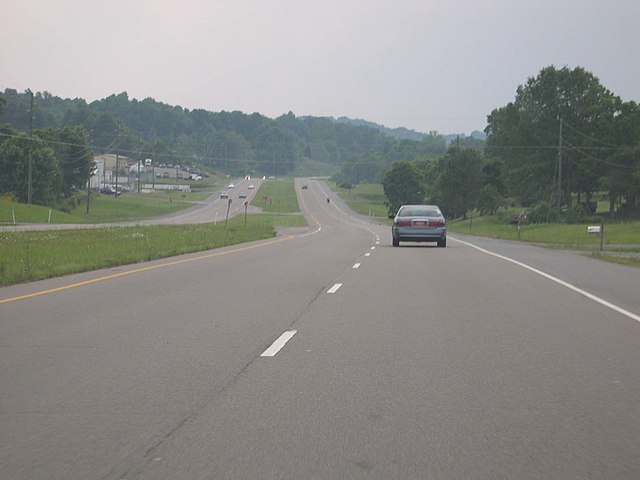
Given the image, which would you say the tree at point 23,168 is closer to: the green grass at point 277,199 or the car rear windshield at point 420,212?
the green grass at point 277,199

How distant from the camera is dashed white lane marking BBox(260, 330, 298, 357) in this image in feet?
31.5

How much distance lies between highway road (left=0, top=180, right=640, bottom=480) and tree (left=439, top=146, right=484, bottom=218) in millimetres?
84936

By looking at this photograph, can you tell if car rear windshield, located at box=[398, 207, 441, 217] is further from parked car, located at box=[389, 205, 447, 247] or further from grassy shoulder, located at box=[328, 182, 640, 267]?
grassy shoulder, located at box=[328, 182, 640, 267]

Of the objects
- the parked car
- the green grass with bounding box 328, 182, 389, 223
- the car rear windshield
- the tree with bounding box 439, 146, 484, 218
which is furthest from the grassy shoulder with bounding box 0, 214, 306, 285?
the green grass with bounding box 328, 182, 389, 223

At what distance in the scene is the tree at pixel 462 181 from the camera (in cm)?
10019

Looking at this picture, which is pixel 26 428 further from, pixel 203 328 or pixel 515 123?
pixel 515 123

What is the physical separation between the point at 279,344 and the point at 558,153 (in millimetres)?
83839

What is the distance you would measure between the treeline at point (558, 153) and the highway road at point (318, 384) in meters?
67.6

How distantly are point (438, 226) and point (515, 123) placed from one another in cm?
7072

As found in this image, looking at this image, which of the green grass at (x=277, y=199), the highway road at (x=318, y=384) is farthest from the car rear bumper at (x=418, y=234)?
A: the green grass at (x=277, y=199)

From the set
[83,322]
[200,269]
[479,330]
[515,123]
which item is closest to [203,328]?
[83,322]

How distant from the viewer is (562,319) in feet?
41.4

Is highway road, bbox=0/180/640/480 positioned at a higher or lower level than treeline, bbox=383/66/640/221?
lower

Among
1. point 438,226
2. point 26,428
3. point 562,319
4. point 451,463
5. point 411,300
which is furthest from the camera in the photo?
point 438,226
